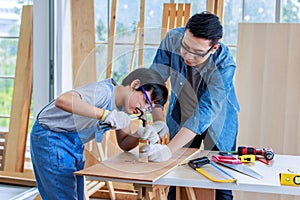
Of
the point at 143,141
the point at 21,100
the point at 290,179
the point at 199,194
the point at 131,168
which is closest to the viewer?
the point at 290,179

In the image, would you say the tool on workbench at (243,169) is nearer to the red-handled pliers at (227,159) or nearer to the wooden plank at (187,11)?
the red-handled pliers at (227,159)

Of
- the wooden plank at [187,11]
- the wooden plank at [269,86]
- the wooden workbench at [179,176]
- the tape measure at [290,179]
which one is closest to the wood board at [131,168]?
the wooden workbench at [179,176]

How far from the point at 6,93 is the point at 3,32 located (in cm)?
41

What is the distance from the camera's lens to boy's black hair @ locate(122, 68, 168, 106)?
1783 millimetres

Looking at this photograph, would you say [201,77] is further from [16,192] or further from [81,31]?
[16,192]

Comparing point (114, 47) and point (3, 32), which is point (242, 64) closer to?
point (114, 47)

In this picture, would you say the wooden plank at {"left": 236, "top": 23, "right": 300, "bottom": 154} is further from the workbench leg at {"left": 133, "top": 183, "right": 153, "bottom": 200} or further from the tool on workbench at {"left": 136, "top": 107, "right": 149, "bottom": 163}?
the workbench leg at {"left": 133, "top": 183, "right": 153, "bottom": 200}

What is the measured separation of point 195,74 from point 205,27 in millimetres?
274

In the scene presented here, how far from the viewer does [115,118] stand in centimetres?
171

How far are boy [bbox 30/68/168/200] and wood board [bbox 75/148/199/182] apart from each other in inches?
5.2

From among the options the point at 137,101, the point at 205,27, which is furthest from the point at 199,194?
the point at 205,27

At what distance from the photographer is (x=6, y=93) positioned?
315cm

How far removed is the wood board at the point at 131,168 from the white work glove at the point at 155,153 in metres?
0.02

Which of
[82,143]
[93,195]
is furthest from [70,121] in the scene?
[93,195]
